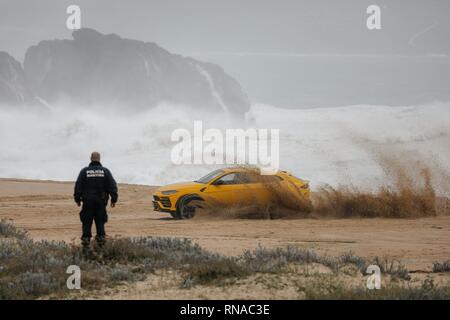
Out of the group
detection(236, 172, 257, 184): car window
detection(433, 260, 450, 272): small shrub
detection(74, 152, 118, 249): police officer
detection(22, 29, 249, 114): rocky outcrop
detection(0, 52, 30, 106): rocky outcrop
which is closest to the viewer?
detection(74, 152, 118, 249): police officer

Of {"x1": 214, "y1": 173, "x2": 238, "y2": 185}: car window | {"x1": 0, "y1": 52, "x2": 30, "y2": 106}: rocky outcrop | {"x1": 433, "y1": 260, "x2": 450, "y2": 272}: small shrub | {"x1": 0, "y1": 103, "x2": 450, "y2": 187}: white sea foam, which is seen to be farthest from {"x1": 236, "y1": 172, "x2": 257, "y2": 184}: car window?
{"x1": 0, "y1": 52, "x2": 30, "y2": 106}: rocky outcrop

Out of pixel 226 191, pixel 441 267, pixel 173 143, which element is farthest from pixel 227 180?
pixel 173 143

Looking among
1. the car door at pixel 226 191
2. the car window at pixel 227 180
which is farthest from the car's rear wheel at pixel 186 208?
the car window at pixel 227 180

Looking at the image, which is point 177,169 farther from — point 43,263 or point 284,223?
point 43,263

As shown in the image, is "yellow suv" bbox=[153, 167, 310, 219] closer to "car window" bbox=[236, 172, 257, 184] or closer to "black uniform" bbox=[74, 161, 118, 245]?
"car window" bbox=[236, 172, 257, 184]

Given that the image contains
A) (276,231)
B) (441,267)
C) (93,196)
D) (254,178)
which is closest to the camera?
(93,196)

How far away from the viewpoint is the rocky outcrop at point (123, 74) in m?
92.9

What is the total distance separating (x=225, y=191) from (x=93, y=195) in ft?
27.5

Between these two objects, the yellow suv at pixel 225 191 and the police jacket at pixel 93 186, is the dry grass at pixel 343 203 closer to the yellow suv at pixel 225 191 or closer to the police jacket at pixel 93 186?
the yellow suv at pixel 225 191

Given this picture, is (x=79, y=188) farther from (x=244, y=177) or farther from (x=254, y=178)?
(x=254, y=178)

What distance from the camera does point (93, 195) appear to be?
11352mm

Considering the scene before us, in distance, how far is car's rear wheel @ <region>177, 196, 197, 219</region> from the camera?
19.3 meters
